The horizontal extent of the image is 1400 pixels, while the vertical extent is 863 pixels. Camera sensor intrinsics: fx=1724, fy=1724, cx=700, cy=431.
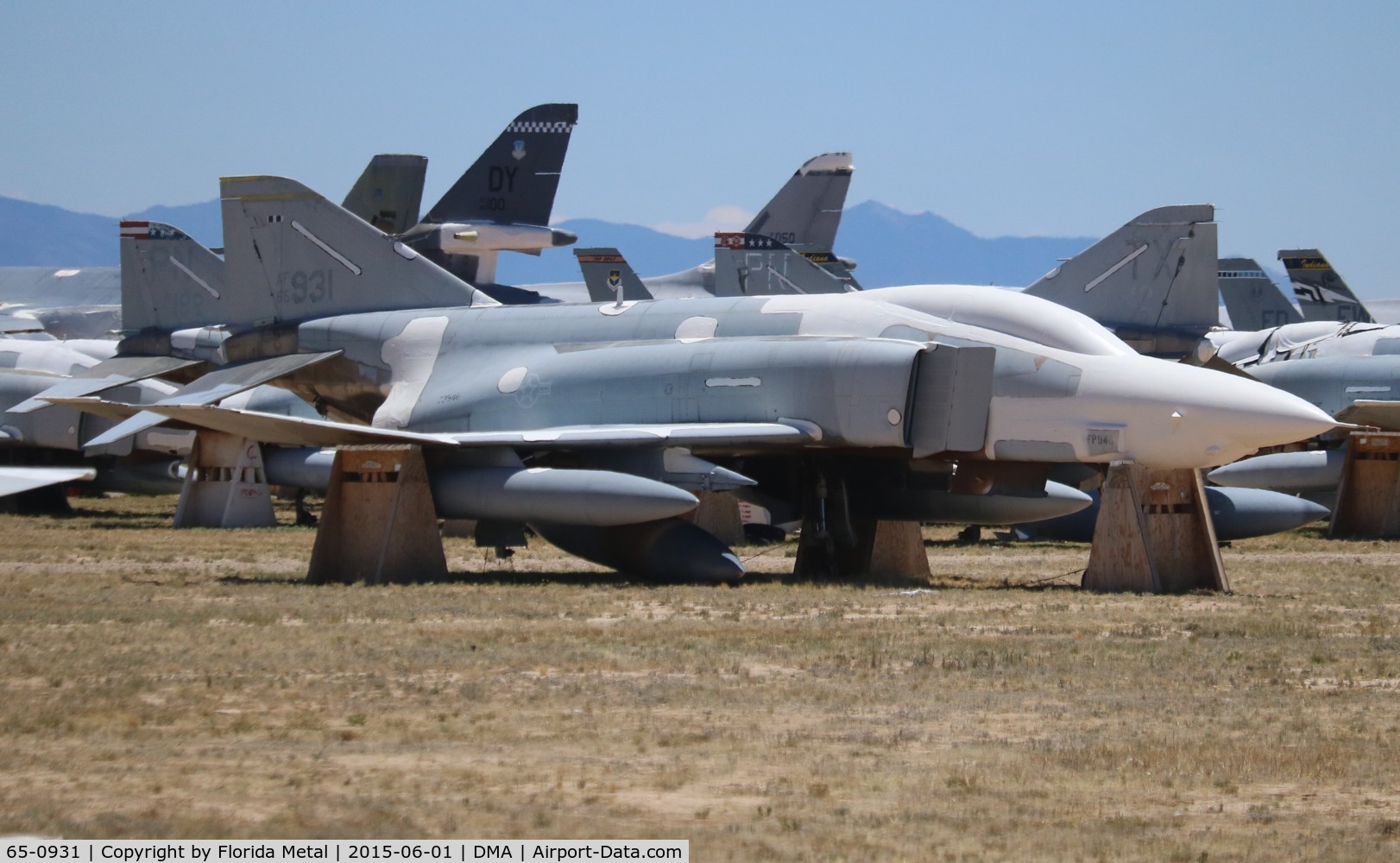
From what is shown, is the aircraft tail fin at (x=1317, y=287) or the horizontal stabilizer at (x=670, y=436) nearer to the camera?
the horizontal stabilizer at (x=670, y=436)

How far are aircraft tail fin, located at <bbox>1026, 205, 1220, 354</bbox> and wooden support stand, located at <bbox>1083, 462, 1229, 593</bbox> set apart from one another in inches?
420

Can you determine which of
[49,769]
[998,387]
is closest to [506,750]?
[49,769]

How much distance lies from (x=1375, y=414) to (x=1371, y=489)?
13.4 ft

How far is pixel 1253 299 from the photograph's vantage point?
4441 centimetres

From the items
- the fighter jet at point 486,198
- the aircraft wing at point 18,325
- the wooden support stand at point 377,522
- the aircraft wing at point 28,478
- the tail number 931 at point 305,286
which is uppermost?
the fighter jet at point 486,198

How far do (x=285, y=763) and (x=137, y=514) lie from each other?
78.5ft

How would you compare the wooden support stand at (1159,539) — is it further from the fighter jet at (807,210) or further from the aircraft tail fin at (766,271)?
the fighter jet at (807,210)

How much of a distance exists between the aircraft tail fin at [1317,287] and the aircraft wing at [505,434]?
29390 millimetres

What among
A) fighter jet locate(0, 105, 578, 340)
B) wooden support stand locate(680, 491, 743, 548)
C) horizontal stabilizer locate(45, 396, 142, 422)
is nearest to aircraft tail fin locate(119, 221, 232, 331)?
fighter jet locate(0, 105, 578, 340)

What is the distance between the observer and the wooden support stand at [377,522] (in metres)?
16.4

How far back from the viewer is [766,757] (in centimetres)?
809

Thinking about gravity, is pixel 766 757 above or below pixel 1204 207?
below

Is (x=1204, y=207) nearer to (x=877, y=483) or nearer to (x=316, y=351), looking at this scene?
(x=877, y=483)

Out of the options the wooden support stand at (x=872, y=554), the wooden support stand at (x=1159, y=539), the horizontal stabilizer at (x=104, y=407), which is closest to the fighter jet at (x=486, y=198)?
the horizontal stabilizer at (x=104, y=407)
